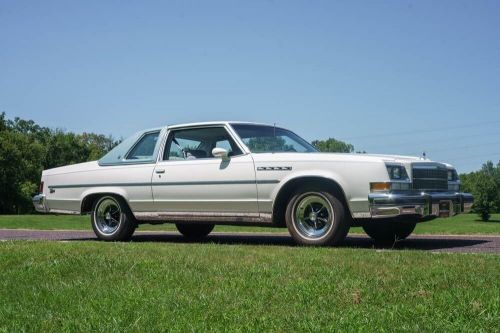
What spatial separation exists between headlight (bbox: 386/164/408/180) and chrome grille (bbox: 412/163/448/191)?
167mm

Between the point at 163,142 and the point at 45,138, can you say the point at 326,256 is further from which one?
the point at 45,138

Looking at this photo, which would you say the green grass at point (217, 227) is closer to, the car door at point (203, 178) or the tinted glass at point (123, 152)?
the car door at point (203, 178)

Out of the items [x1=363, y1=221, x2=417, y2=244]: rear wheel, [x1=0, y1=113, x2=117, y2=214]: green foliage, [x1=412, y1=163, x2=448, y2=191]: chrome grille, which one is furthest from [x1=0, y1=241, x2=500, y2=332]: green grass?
[x1=0, y1=113, x2=117, y2=214]: green foliage

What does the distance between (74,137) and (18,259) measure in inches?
3635

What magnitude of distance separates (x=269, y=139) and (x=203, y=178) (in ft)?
3.58

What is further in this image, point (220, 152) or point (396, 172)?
point (220, 152)

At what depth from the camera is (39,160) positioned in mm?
78812

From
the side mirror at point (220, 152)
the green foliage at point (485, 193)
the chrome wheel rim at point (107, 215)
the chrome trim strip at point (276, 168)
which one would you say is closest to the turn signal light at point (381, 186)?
the chrome trim strip at point (276, 168)

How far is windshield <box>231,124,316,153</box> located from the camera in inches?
347

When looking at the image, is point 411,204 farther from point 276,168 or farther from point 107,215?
point 107,215

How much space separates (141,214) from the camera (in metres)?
9.37

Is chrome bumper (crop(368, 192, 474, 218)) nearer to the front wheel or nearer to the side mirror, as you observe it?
the front wheel

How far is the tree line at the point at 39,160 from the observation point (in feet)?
233

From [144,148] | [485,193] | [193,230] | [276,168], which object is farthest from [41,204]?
[485,193]
